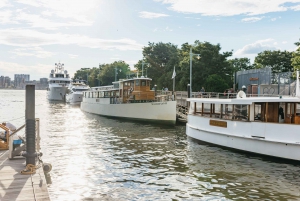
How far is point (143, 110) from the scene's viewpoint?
121 ft

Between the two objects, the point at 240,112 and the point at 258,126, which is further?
the point at 240,112

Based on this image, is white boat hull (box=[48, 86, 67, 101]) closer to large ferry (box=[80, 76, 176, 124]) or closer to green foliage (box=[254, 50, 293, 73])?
large ferry (box=[80, 76, 176, 124])

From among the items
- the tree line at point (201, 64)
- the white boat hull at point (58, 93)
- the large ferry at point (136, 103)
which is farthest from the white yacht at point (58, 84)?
the large ferry at point (136, 103)

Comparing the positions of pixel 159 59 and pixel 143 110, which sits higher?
pixel 159 59

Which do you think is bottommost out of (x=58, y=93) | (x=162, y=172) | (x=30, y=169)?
(x=162, y=172)

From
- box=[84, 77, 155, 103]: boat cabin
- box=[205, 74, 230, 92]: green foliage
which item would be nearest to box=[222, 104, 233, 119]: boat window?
box=[84, 77, 155, 103]: boat cabin

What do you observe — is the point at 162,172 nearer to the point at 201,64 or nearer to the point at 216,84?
the point at 216,84

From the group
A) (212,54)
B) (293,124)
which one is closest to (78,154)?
→ (293,124)

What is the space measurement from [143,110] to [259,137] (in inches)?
816

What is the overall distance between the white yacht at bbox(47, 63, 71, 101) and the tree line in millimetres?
30132

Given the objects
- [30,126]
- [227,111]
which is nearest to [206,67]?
[227,111]

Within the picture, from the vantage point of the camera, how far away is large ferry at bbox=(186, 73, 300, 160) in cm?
1638

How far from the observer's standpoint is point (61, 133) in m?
27.3

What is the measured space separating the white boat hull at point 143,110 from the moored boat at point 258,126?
12386mm
